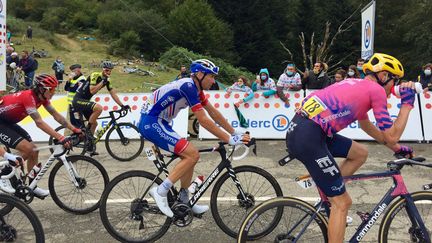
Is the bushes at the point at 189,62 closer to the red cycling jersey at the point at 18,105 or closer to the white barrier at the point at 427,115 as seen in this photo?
the white barrier at the point at 427,115

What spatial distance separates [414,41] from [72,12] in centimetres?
4915

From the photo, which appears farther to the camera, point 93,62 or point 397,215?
point 93,62

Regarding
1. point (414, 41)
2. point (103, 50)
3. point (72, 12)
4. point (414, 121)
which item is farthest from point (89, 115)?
point (72, 12)

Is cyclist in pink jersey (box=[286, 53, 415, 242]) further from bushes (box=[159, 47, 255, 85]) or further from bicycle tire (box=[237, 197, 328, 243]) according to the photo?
bushes (box=[159, 47, 255, 85])

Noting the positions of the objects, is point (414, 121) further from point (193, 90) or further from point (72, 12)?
point (72, 12)

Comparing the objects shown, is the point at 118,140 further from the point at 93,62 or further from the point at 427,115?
the point at 93,62

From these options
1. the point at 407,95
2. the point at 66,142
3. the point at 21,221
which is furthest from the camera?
the point at 66,142

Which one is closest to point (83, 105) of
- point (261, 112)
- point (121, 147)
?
point (121, 147)

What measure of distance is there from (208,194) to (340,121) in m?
3.04

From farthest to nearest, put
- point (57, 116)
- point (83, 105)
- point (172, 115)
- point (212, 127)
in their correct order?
point (83, 105), point (57, 116), point (172, 115), point (212, 127)

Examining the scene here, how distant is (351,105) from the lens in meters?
3.55

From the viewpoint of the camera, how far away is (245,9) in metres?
53.5

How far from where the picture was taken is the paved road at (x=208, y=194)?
4.79 meters

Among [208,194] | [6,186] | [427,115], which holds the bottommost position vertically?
[427,115]
